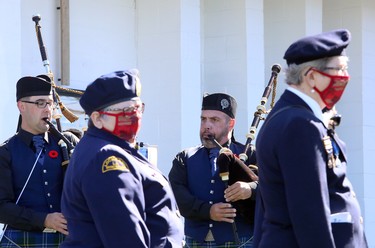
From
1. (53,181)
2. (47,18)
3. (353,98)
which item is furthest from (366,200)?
(53,181)

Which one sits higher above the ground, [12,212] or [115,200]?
[115,200]

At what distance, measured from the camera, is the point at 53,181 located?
17.1 ft

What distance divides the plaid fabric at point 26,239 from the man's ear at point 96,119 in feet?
4.98

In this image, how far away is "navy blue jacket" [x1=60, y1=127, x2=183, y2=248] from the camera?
3.61 m

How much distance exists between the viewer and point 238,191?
17.7 ft

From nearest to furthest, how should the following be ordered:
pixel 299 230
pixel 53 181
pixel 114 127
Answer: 1. pixel 299 230
2. pixel 114 127
3. pixel 53 181

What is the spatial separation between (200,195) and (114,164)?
204 cm

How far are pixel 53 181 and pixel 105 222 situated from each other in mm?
1656

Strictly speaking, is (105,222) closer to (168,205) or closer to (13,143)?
(168,205)

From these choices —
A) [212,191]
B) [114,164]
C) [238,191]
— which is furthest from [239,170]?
[114,164]

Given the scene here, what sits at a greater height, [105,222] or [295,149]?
[295,149]

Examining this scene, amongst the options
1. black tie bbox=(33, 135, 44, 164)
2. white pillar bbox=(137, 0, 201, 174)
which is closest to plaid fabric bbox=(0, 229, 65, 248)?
black tie bbox=(33, 135, 44, 164)

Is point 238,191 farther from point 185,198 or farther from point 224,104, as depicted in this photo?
point 224,104

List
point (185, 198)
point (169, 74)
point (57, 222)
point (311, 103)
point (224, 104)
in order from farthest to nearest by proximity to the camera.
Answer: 1. point (169, 74)
2. point (224, 104)
3. point (185, 198)
4. point (57, 222)
5. point (311, 103)
